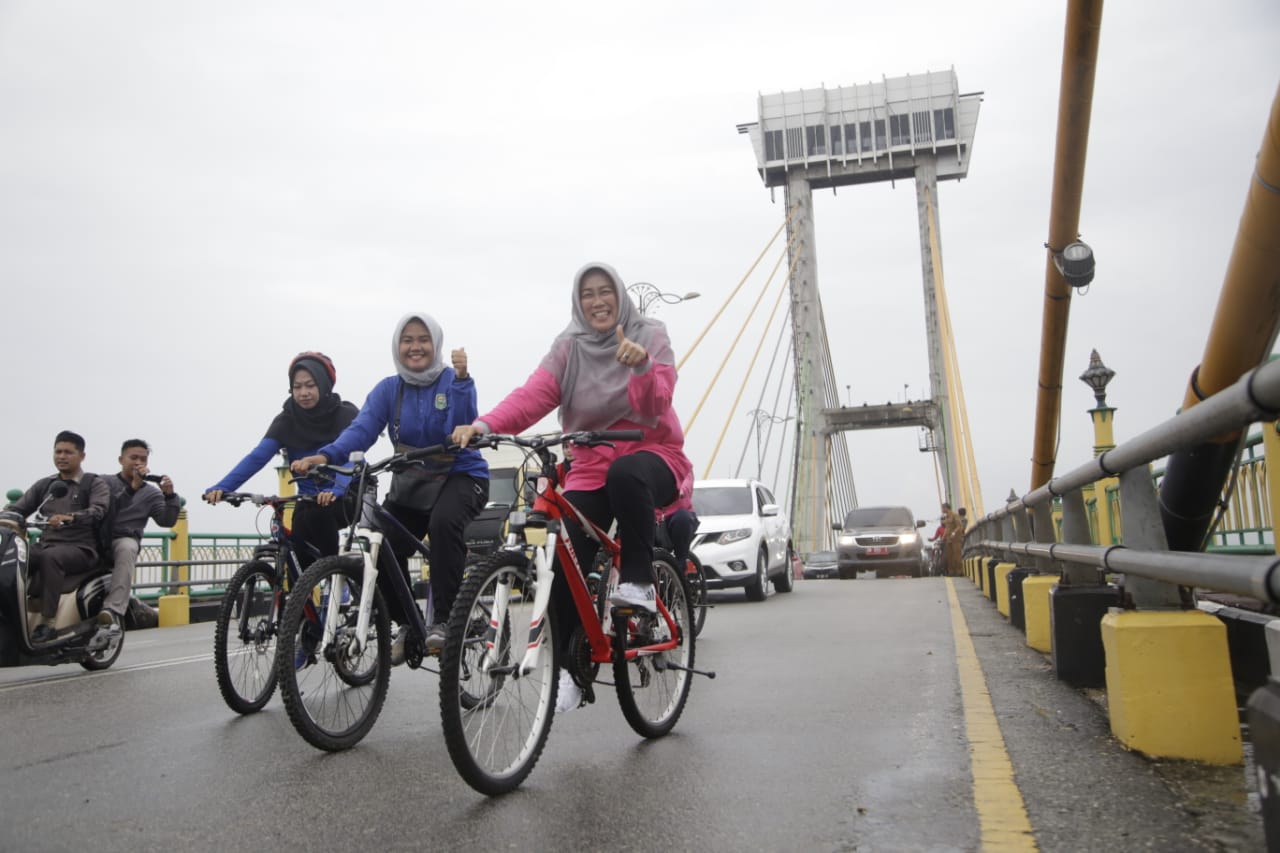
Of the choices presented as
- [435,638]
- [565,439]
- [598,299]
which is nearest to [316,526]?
[435,638]

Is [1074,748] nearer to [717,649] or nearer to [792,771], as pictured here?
[792,771]

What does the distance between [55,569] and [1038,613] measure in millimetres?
6126

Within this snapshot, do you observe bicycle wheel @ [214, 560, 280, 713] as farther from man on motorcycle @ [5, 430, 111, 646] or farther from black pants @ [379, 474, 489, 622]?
man on motorcycle @ [5, 430, 111, 646]

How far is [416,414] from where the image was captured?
5.53 m

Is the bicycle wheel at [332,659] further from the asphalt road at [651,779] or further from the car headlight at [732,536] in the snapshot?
the car headlight at [732,536]

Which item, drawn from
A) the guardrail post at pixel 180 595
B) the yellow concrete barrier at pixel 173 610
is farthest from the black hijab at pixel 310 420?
the yellow concrete barrier at pixel 173 610

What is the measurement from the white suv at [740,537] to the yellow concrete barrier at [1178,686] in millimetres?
8808

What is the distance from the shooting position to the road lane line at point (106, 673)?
743cm

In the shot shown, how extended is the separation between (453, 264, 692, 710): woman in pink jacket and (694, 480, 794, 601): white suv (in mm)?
8097

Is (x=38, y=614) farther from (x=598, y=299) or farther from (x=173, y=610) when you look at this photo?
(x=173, y=610)

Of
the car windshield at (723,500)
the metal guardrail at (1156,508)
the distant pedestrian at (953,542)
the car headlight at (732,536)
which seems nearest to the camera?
the metal guardrail at (1156,508)

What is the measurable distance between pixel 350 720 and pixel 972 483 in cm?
3262

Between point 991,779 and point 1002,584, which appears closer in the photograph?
point 991,779

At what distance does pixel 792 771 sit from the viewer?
384 cm
